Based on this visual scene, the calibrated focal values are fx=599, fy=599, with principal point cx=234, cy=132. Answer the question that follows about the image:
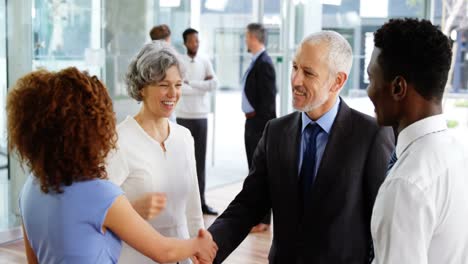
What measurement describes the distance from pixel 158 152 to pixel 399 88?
3.59 feet

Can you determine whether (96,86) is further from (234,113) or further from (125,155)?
(234,113)

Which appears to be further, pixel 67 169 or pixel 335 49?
pixel 335 49

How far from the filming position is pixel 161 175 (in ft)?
6.98

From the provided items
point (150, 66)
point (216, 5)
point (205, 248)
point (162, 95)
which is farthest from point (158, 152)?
point (216, 5)

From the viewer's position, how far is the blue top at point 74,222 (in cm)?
142

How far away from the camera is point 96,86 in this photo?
1.49 metres

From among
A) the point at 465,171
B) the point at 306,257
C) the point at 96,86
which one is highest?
the point at 96,86

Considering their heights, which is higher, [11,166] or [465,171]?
[465,171]

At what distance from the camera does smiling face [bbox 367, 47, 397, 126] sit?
1289mm

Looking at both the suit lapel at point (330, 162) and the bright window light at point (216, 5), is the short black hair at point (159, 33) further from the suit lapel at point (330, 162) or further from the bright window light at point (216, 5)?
the suit lapel at point (330, 162)

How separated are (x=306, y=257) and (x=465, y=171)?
72 centimetres

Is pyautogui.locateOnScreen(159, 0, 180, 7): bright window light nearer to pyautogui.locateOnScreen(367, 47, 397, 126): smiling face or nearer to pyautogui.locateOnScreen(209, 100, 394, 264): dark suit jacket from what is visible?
pyautogui.locateOnScreen(209, 100, 394, 264): dark suit jacket

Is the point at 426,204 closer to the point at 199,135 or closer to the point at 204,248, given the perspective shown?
the point at 204,248

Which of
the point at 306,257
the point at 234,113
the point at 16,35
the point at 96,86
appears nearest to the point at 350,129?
the point at 306,257
